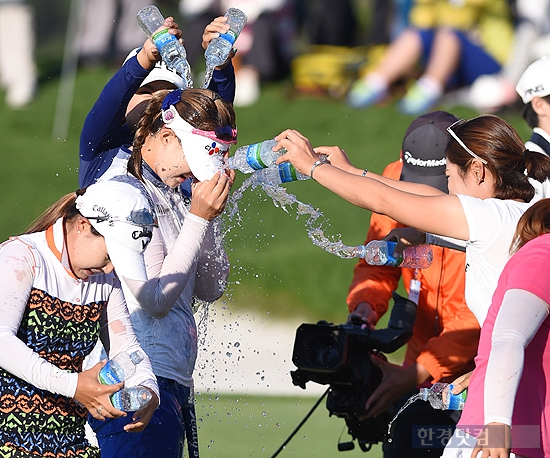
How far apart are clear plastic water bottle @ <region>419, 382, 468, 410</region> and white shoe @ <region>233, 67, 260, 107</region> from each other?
36.7 ft

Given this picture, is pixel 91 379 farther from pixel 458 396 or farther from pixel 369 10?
pixel 369 10

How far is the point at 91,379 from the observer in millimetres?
3322

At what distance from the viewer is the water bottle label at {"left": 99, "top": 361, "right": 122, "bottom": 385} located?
333 cm

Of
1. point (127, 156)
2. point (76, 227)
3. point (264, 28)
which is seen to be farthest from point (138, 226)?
point (264, 28)

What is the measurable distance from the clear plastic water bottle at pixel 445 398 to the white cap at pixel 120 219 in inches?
50.2

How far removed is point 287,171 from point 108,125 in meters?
0.76

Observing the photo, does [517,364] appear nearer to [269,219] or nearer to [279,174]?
[279,174]

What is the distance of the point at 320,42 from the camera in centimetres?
1523

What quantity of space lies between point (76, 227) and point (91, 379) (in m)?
0.51

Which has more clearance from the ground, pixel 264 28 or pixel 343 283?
pixel 264 28

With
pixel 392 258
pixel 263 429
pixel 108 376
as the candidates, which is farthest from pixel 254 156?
pixel 263 429

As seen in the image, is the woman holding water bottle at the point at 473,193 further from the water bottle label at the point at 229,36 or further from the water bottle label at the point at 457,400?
the water bottle label at the point at 229,36

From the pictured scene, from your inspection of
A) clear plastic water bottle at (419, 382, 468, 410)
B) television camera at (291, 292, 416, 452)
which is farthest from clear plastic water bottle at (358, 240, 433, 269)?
clear plastic water bottle at (419, 382, 468, 410)

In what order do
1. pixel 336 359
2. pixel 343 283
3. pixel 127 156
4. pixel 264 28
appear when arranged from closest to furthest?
pixel 127 156
pixel 336 359
pixel 343 283
pixel 264 28
